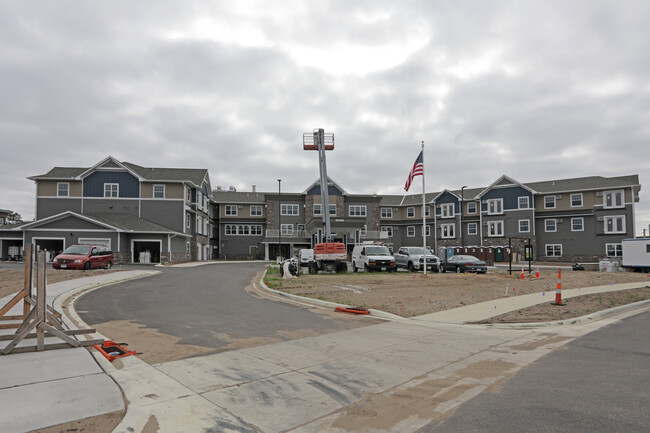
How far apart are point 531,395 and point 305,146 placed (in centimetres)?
3192

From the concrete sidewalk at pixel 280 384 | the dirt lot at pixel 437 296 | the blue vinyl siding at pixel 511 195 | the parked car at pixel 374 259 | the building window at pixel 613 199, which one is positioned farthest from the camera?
the blue vinyl siding at pixel 511 195

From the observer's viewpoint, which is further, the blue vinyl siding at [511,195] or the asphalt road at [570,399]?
the blue vinyl siding at [511,195]

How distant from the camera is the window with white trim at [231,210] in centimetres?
5694

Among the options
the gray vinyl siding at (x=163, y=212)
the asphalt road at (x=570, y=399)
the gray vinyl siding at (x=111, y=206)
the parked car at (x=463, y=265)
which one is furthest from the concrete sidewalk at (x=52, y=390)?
the gray vinyl siding at (x=111, y=206)

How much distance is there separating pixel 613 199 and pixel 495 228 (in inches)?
489

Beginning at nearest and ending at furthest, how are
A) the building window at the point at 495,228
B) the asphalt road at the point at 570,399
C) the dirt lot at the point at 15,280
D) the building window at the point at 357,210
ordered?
the asphalt road at the point at 570,399, the dirt lot at the point at 15,280, the building window at the point at 495,228, the building window at the point at 357,210

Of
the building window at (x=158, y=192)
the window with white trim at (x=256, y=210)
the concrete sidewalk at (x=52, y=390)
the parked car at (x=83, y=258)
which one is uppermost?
the building window at (x=158, y=192)

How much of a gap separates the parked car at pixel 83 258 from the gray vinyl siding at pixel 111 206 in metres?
14.7

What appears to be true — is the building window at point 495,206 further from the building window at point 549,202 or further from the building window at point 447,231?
the building window at point 447,231

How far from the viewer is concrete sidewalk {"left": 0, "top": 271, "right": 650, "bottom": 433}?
441 centimetres

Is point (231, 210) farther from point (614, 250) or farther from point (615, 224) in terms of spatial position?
point (614, 250)

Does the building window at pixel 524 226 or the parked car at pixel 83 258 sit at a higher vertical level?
the building window at pixel 524 226

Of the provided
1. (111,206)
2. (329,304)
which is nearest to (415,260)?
(329,304)

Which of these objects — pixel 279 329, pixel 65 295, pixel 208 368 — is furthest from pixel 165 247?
pixel 208 368
